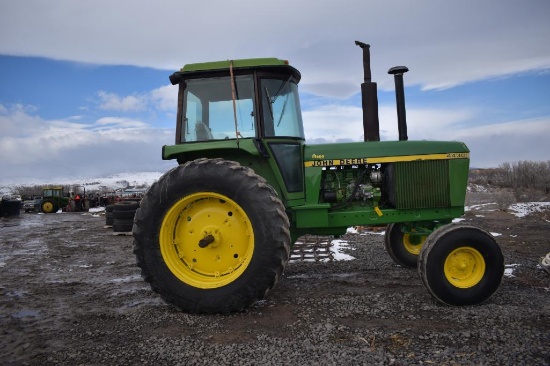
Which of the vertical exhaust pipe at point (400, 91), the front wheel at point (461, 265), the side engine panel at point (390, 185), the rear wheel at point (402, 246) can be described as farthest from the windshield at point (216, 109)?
the rear wheel at point (402, 246)

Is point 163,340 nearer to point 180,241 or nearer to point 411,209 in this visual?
point 180,241

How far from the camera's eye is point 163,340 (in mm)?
3527

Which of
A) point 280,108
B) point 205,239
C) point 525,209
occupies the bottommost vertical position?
point 525,209

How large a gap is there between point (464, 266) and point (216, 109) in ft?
10.5

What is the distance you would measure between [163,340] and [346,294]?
211 cm

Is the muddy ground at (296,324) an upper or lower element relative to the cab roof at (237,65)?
lower

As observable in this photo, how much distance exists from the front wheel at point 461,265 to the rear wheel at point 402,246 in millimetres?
1718

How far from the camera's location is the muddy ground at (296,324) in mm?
3191

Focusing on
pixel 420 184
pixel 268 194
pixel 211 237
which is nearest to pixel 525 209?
pixel 420 184

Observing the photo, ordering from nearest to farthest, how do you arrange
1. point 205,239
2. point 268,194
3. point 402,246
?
point 268,194 < point 205,239 < point 402,246

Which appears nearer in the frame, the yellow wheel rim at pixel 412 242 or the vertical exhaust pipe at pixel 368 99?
the vertical exhaust pipe at pixel 368 99

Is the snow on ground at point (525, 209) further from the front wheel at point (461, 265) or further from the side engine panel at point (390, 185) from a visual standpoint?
the front wheel at point (461, 265)

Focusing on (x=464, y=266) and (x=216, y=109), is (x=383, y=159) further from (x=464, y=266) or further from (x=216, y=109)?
(x=216, y=109)

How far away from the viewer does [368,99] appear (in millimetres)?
5070
